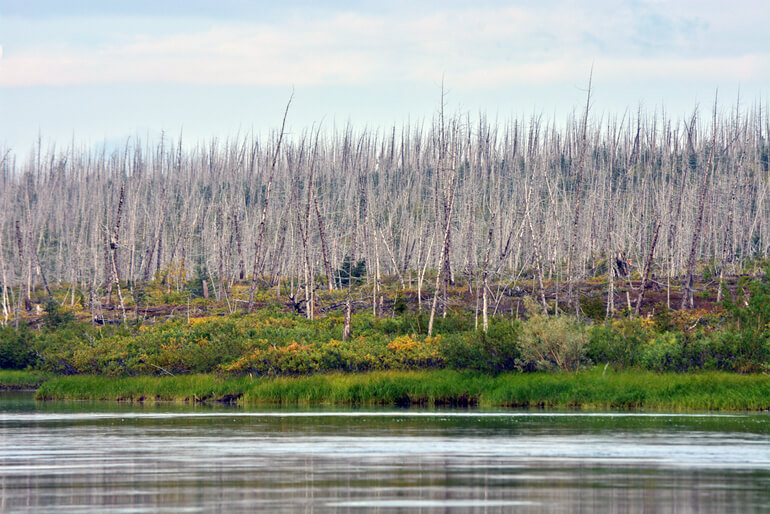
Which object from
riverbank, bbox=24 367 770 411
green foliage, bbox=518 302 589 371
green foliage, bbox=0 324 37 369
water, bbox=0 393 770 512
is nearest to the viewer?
water, bbox=0 393 770 512

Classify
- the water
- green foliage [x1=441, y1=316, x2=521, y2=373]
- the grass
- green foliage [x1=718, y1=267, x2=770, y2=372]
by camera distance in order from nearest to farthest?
the water → green foliage [x1=718, y1=267, x2=770, y2=372] → green foliage [x1=441, y1=316, x2=521, y2=373] → the grass

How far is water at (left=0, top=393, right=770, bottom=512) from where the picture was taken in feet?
44.0

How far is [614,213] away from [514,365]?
46.5 metres

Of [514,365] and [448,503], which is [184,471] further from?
[514,365]

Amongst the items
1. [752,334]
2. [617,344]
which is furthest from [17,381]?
[752,334]

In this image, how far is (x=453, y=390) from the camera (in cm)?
3894

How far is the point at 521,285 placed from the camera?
218 feet

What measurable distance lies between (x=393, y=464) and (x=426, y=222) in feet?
206

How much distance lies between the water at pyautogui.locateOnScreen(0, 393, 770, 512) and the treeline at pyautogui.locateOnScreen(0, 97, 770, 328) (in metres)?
18.8

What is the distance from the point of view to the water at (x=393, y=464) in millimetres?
13406

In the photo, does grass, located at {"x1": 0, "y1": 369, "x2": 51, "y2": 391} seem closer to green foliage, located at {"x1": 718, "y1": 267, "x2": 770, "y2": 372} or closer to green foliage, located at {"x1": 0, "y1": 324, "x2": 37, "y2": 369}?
green foliage, located at {"x1": 0, "y1": 324, "x2": 37, "y2": 369}

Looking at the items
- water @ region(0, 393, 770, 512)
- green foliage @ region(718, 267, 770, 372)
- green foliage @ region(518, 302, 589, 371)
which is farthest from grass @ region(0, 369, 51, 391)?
green foliage @ region(718, 267, 770, 372)

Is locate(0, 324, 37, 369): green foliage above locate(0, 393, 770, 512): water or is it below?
below

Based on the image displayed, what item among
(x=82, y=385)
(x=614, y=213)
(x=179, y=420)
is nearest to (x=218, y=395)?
(x=82, y=385)
